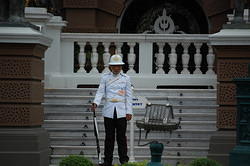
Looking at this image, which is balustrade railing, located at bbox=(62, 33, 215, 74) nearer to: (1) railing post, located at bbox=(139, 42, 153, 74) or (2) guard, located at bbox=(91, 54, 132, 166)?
(1) railing post, located at bbox=(139, 42, 153, 74)

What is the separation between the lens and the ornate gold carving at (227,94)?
1714 centimetres

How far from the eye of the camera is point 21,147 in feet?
54.2

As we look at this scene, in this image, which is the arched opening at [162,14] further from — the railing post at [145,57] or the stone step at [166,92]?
the stone step at [166,92]

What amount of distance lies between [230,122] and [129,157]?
1.84 m

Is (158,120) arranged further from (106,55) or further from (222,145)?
(106,55)

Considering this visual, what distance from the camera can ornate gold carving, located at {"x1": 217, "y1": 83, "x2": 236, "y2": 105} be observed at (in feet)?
56.2

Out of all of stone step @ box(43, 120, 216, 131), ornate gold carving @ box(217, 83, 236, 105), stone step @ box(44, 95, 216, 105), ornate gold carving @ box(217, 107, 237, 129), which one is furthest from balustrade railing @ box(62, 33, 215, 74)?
ornate gold carving @ box(217, 107, 237, 129)

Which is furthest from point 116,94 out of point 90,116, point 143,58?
point 143,58

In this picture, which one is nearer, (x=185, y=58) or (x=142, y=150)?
(x=142, y=150)

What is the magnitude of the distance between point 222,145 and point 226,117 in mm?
483

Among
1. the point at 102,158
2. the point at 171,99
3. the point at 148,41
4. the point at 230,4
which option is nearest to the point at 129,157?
the point at 102,158

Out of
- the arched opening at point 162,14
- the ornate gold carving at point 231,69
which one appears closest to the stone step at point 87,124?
the ornate gold carving at point 231,69

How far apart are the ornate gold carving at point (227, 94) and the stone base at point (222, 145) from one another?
1.68ft

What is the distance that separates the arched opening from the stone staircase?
7070 millimetres
